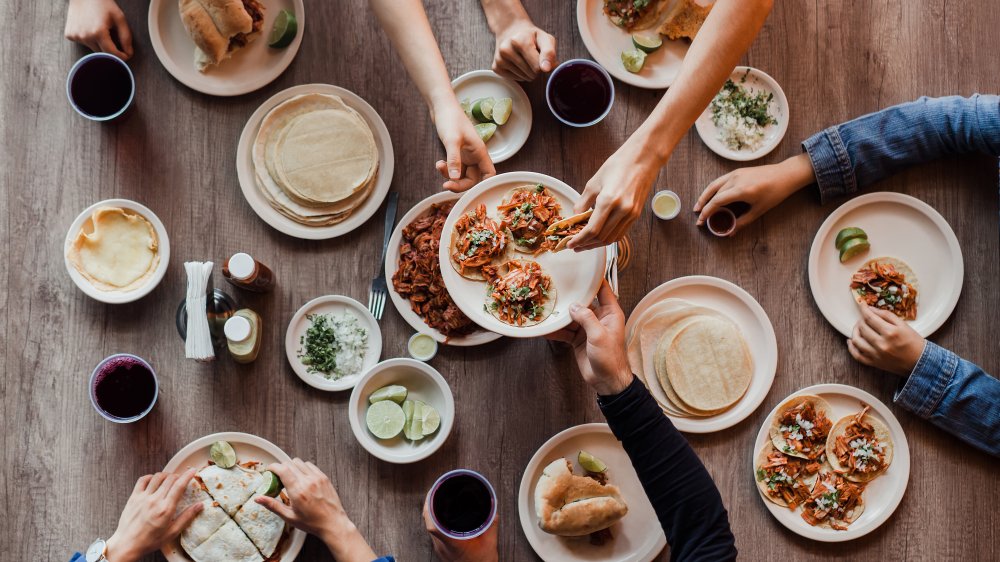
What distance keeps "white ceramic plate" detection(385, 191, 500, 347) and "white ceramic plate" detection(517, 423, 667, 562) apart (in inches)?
17.6

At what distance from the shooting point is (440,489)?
2.28 m

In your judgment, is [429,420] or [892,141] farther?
[892,141]

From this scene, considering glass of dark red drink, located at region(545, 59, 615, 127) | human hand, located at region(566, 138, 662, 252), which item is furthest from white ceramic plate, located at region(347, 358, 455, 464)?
glass of dark red drink, located at region(545, 59, 615, 127)

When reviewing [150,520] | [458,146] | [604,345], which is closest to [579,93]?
[458,146]

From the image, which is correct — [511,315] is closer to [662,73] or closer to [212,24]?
[662,73]

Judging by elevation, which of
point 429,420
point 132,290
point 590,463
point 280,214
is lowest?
point 590,463

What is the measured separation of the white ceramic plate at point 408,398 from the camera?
244cm

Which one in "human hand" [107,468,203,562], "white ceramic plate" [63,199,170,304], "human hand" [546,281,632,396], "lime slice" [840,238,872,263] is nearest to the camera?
"human hand" [546,281,632,396]

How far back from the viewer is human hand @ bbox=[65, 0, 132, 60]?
2555 millimetres

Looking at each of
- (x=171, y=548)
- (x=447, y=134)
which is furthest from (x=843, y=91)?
(x=171, y=548)

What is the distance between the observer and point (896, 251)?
263 centimetres

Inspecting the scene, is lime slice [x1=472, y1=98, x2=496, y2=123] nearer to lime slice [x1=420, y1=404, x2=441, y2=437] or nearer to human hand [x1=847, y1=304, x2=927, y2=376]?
lime slice [x1=420, y1=404, x2=441, y2=437]

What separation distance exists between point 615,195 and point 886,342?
1.29m

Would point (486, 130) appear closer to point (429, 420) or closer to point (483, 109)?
point (483, 109)
